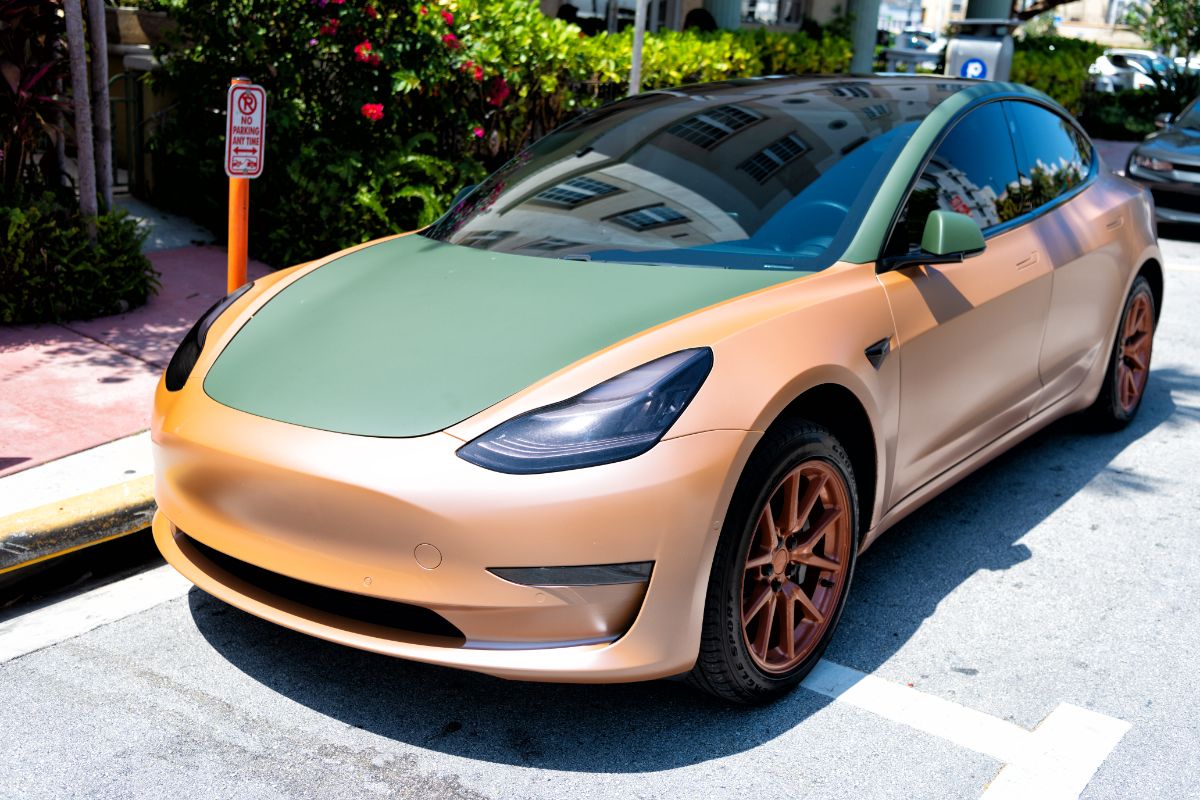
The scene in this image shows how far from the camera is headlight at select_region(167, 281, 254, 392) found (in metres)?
3.60

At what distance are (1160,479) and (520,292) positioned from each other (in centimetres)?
318

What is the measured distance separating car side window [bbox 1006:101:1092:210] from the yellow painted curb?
131 inches

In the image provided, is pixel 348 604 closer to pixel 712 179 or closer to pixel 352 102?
pixel 712 179

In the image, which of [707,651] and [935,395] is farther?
[935,395]

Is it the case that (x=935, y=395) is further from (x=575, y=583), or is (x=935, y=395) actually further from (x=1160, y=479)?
(x=1160, y=479)

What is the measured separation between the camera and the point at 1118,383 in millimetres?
5707

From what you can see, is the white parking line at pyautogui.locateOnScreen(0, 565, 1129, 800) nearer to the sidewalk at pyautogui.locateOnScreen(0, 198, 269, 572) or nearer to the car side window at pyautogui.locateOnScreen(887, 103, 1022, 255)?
the sidewalk at pyautogui.locateOnScreen(0, 198, 269, 572)

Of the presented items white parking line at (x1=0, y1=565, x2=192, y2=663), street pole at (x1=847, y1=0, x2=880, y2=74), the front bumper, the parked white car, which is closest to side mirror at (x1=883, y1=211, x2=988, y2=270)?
the front bumper

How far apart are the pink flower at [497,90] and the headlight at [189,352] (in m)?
4.72

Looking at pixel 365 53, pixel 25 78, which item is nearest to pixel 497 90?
pixel 365 53

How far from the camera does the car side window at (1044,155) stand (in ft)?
15.7

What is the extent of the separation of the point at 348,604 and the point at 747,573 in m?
1.00

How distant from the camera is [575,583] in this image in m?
2.93

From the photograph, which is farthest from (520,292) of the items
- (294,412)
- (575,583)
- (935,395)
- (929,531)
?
(929,531)
